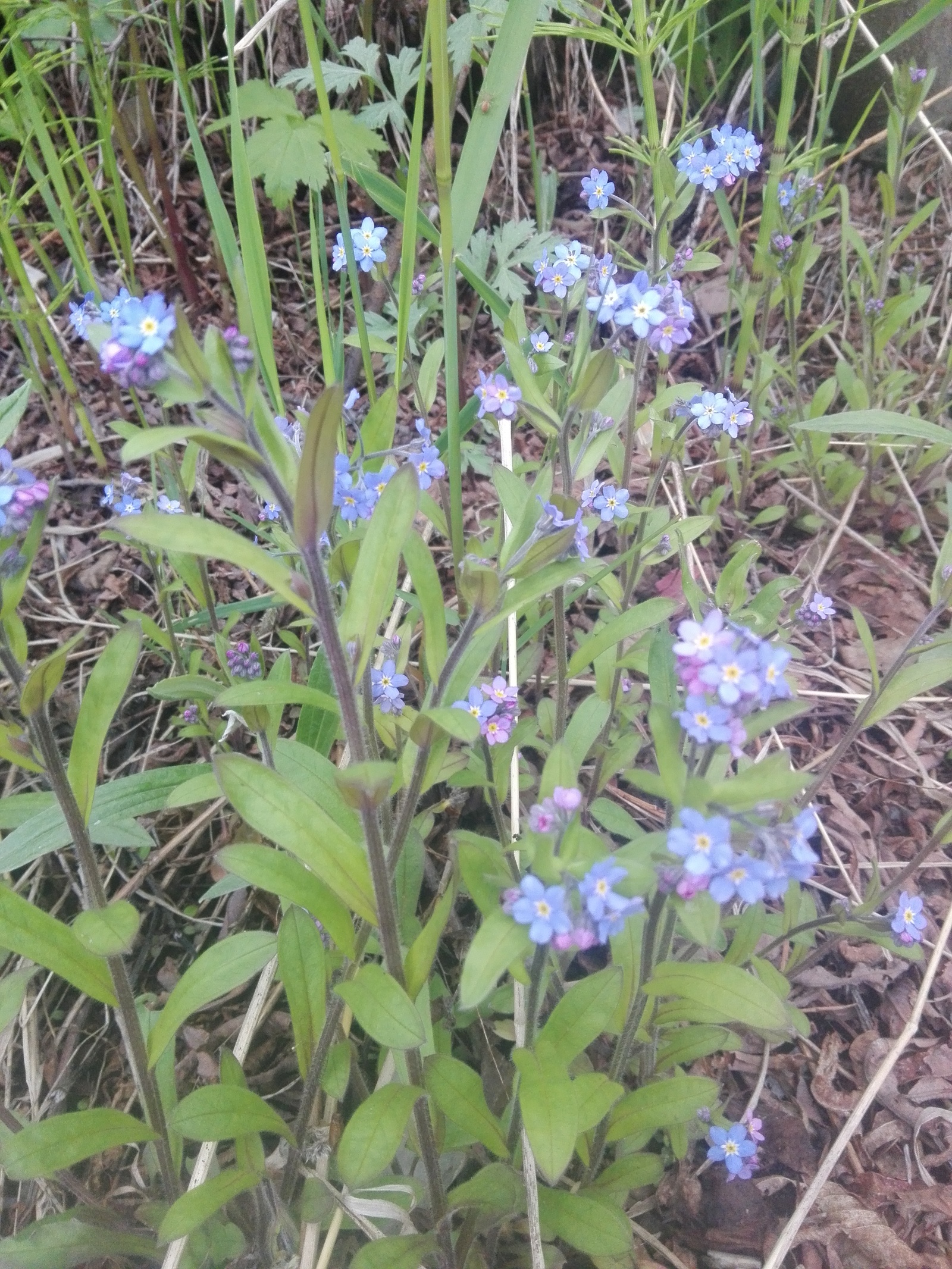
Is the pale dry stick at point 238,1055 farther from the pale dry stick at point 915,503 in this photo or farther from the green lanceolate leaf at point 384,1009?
the pale dry stick at point 915,503

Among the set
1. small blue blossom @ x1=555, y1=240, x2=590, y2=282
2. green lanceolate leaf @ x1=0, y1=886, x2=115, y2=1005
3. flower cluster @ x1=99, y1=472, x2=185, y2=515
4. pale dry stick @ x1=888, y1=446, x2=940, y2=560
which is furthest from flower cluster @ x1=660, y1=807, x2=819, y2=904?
pale dry stick @ x1=888, y1=446, x2=940, y2=560

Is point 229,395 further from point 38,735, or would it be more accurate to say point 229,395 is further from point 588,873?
point 588,873

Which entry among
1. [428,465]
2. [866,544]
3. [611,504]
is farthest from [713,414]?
[866,544]

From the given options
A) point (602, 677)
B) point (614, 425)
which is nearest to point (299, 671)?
point (602, 677)

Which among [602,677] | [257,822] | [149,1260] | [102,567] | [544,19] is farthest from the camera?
[102,567]

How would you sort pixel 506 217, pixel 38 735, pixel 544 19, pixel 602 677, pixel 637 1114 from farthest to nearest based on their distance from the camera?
pixel 506 217 → pixel 544 19 → pixel 602 677 → pixel 637 1114 → pixel 38 735

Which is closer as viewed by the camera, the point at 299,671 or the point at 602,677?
the point at 602,677

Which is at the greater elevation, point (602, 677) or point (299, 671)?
point (602, 677)

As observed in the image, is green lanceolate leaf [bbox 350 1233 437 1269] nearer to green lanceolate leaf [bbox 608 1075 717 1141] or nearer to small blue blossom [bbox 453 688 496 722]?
green lanceolate leaf [bbox 608 1075 717 1141]
